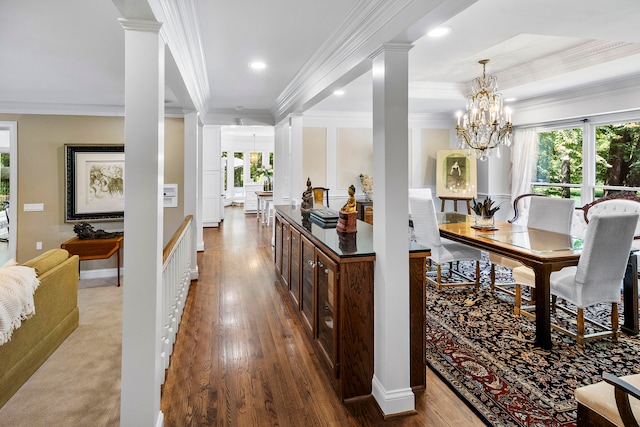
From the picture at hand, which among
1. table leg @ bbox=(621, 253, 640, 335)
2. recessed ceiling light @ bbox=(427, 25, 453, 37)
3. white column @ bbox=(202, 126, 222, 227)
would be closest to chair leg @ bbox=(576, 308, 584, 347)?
table leg @ bbox=(621, 253, 640, 335)

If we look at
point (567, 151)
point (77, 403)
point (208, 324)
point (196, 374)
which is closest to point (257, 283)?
point (208, 324)

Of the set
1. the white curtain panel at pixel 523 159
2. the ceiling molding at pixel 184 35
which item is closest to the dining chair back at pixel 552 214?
the white curtain panel at pixel 523 159

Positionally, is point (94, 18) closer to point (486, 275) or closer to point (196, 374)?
point (196, 374)

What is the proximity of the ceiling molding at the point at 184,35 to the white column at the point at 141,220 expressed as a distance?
20 centimetres

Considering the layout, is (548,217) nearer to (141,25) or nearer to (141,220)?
(141,220)

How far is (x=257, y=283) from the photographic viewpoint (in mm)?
4629

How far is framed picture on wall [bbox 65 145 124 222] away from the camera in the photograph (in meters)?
5.27

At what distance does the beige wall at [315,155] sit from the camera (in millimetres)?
7082

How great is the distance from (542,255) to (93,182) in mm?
5653

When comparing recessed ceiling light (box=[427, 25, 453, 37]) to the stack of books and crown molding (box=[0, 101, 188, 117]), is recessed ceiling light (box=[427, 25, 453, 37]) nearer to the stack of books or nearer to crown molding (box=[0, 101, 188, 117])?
the stack of books

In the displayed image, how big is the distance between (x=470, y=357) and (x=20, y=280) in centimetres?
314

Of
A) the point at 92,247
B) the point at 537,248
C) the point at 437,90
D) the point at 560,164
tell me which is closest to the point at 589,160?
the point at 560,164

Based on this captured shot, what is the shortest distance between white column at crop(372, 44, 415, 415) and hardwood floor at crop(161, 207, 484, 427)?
195 millimetres

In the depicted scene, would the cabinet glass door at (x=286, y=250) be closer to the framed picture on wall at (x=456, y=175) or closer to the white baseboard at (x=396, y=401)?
the white baseboard at (x=396, y=401)
